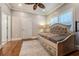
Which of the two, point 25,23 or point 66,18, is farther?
point 25,23

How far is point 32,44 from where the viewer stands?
208 cm

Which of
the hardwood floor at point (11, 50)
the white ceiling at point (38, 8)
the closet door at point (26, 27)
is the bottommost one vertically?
the hardwood floor at point (11, 50)

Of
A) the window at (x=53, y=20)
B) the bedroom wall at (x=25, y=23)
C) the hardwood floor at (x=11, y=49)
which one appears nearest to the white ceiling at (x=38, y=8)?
the bedroom wall at (x=25, y=23)

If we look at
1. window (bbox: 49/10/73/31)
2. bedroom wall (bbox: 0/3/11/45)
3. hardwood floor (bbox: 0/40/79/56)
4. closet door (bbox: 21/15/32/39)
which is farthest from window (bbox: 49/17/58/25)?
bedroom wall (bbox: 0/3/11/45)

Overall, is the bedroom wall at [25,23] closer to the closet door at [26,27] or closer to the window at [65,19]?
the closet door at [26,27]

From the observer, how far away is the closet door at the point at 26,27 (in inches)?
84.1

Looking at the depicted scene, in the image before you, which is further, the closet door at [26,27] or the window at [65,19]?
the closet door at [26,27]

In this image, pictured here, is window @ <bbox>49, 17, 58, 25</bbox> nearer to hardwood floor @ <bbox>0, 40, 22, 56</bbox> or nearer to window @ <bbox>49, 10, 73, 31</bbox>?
window @ <bbox>49, 10, 73, 31</bbox>

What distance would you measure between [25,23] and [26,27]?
0.09m

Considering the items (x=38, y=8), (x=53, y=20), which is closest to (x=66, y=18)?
(x=53, y=20)

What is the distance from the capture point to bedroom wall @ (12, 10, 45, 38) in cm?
209

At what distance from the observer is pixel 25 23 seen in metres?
2.17

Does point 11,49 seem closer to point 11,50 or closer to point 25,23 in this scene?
point 11,50

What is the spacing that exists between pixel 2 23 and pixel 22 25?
42 cm
